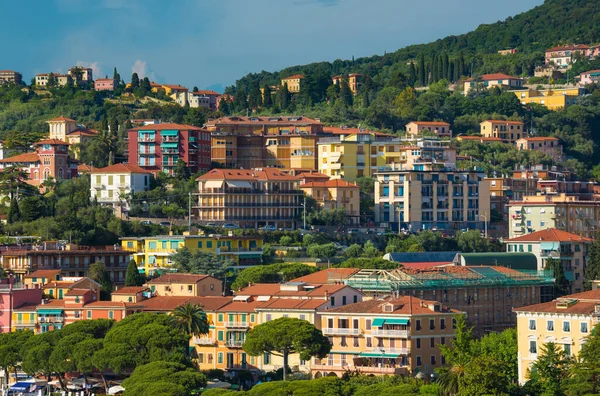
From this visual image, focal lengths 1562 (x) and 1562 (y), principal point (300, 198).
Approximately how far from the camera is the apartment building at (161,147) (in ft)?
396

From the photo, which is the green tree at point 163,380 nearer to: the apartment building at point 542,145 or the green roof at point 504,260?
the green roof at point 504,260

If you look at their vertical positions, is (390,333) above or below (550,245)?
below

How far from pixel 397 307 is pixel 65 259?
29276 millimetres

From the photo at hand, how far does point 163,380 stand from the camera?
6644cm

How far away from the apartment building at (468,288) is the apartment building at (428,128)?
57.9 m

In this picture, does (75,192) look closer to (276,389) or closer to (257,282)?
(257,282)

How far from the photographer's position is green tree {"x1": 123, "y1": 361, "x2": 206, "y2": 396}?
65.2 m

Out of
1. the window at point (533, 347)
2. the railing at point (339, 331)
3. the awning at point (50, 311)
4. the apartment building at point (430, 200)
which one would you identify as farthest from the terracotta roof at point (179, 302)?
the apartment building at point (430, 200)

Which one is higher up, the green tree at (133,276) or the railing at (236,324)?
the green tree at (133,276)

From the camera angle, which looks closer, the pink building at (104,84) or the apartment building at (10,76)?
the pink building at (104,84)

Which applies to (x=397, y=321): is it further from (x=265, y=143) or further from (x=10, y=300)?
(x=265, y=143)

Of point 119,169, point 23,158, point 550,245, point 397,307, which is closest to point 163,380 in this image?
point 397,307

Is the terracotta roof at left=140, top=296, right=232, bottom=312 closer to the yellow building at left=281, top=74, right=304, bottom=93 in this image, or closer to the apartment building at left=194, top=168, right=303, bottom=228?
the apartment building at left=194, top=168, right=303, bottom=228

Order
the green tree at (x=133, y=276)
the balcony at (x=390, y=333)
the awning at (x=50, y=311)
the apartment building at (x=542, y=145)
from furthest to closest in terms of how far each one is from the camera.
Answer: the apartment building at (x=542, y=145), the green tree at (x=133, y=276), the awning at (x=50, y=311), the balcony at (x=390, y=333)
